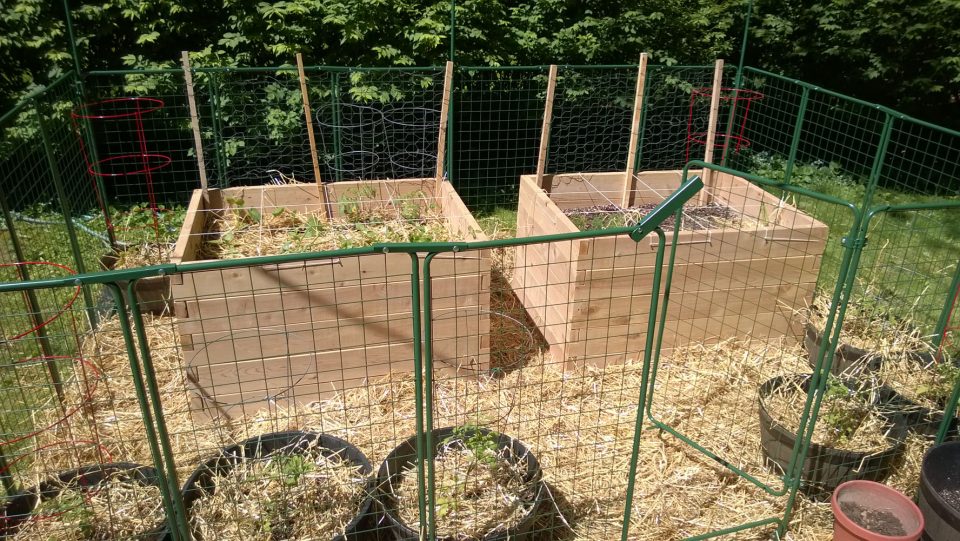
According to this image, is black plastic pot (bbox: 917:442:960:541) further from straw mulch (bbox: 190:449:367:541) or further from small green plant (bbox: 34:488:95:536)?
small green plant (bbox: 34:488:95:536)

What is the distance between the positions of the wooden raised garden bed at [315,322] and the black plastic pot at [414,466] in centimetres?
65

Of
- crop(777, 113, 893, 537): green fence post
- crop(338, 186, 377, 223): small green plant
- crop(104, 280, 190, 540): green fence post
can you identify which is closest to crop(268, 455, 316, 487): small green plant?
crop(104, 280, 190, 540): green fence post

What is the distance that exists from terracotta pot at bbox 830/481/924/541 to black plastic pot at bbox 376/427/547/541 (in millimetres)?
1433

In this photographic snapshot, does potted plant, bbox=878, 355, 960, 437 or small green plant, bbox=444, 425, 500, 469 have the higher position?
small green plant, bbox=444, 425, 500, 469

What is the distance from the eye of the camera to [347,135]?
6738 mm

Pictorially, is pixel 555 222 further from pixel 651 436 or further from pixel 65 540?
pixel 65 540

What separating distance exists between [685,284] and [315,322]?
2.48 metres

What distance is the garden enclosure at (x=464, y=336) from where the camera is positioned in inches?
131

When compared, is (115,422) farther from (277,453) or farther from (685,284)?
(685,284)

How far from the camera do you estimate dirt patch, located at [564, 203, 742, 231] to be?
18.9ft

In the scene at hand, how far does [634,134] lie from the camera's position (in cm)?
602

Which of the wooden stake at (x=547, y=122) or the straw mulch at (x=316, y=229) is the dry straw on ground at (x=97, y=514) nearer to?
the straw mulch at (x=316, y=229)

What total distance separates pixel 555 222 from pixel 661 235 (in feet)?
7.62

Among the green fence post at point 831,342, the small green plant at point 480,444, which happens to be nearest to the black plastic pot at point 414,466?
the small green plant at point 480,444
